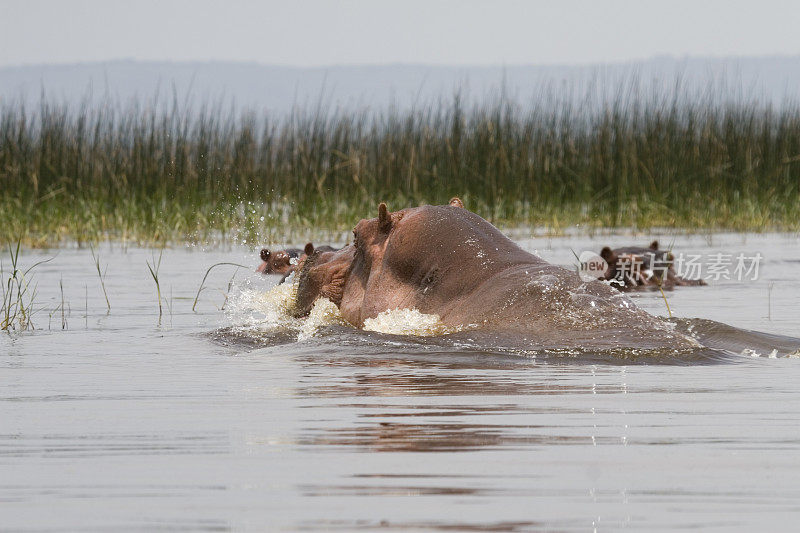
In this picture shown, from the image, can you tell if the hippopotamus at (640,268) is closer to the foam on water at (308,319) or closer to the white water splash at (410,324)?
the foam on water at (308,319)

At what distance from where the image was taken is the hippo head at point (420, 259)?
5.18m

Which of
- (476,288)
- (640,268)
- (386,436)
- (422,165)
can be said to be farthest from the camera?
(422,165)

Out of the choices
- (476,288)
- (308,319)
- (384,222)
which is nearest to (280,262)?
(308,319)

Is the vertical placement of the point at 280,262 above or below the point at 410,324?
below

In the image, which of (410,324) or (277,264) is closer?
(410,324)

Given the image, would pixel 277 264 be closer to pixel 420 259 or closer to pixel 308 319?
pixel 308 319

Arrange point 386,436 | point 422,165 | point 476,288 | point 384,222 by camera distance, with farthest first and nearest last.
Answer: point 422,165 → point 384,222 → point 476,288 → point 386,436

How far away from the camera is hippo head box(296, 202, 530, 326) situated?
5.18 meters

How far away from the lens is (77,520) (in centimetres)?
234

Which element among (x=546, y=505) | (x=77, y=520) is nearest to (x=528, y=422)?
(x=546, y=505)

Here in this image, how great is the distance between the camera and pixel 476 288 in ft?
16.8

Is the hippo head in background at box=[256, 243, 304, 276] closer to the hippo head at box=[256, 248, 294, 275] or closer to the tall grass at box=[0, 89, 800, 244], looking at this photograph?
the hippo head at box=[256, 248, 294, 275]

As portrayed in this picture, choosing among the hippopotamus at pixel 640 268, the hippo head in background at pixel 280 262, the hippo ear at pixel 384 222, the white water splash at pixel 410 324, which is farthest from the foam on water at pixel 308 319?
the hippopotamus at pixel 640 268

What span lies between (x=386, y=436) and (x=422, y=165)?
13.2 m
